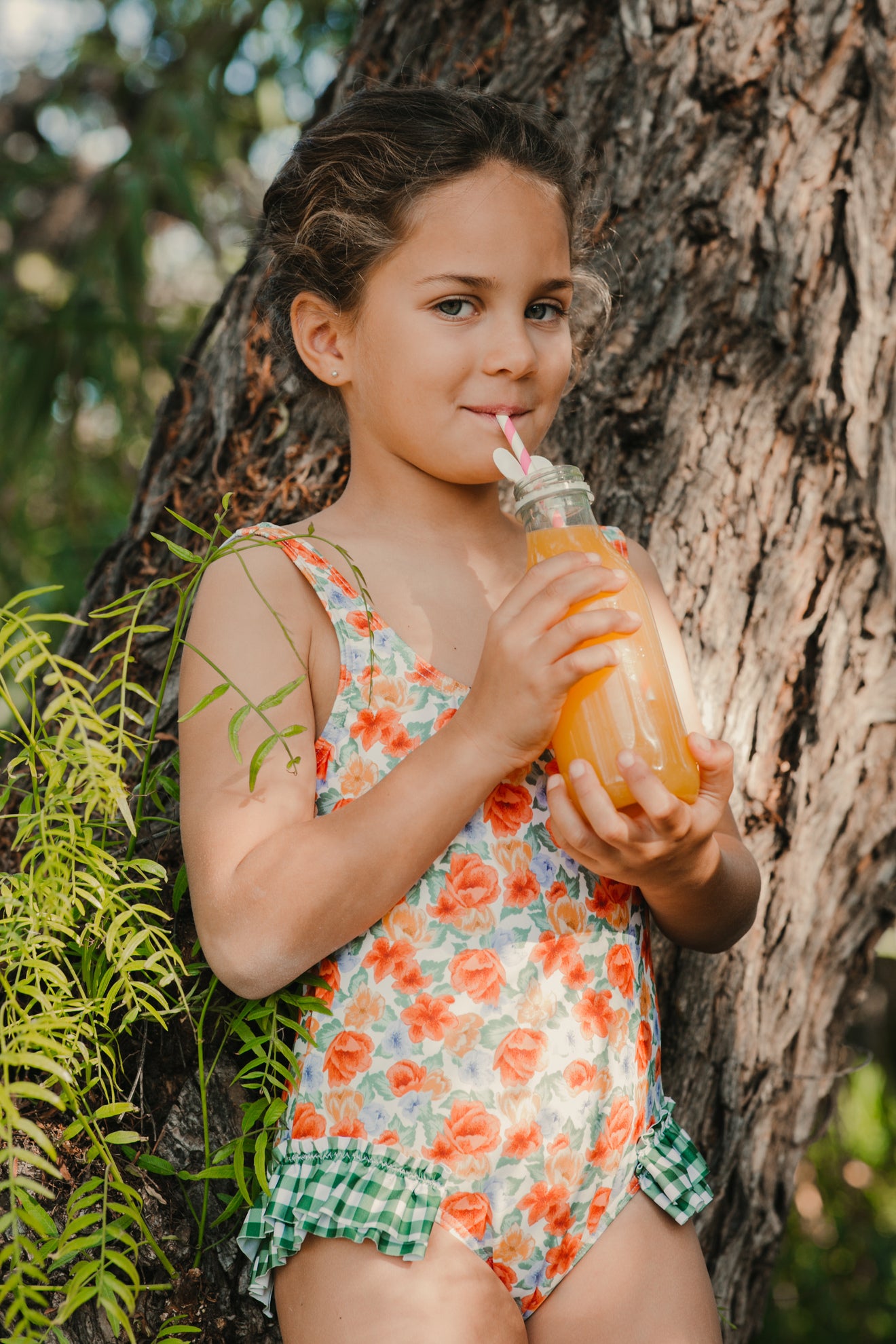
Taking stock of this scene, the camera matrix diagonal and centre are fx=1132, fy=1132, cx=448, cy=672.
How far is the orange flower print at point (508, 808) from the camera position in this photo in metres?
1.37

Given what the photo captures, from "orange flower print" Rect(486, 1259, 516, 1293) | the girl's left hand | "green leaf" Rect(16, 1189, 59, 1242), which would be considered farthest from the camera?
"orange flower print" Rect(486, 1259, 516, 1293)

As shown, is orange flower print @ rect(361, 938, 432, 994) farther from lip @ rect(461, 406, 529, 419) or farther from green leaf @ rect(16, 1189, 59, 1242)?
lip @ rect(461, 406, 529, 419)

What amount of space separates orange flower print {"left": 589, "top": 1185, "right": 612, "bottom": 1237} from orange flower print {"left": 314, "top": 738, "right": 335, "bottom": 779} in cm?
59

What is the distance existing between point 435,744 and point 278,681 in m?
0.21

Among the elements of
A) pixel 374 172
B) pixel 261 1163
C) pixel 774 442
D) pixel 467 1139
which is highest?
pixel 374 172

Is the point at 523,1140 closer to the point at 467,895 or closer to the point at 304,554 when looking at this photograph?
the point at 467,895

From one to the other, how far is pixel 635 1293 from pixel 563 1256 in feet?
0.32

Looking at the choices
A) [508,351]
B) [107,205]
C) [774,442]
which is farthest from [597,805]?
[107,205]

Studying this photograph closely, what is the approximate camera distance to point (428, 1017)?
129 cm

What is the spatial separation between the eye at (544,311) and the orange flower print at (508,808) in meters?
0.62

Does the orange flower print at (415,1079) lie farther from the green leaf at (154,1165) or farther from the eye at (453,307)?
the eye at (453,307)

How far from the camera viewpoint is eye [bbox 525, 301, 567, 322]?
1514mm

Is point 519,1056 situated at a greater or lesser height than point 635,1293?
greater

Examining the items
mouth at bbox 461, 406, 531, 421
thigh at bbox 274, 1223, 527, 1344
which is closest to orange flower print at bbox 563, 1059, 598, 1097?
thigh at bbox 274, 1223, 527, 1344
